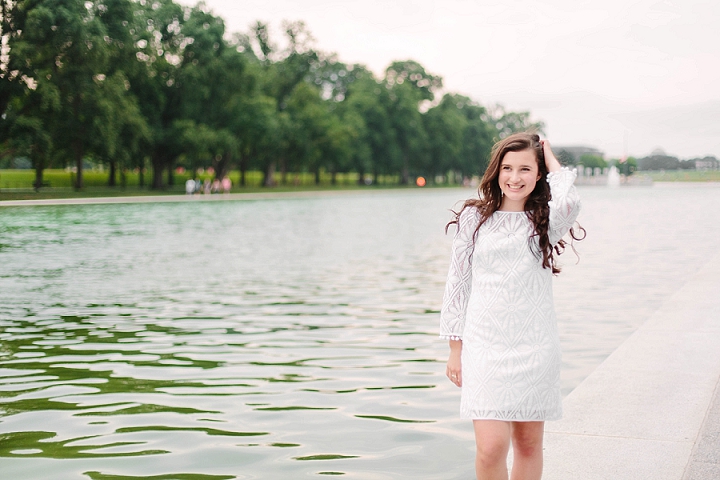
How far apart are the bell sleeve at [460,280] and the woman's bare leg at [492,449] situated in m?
0.40

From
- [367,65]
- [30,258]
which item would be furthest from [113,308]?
[367,65]

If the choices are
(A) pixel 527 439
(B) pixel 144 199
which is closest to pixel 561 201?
(A) pixel 527 439

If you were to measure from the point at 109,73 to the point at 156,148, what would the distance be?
7.91 metres

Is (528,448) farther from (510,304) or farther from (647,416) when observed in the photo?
(647,416)

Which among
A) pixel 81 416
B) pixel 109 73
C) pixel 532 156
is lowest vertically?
pixel 81 416

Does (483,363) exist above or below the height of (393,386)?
above

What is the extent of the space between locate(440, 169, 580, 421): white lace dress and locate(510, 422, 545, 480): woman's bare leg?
96 millimetres

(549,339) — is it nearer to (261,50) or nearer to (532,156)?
(532,156)

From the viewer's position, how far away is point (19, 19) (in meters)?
49.5

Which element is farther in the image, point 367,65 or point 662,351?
point 367,65

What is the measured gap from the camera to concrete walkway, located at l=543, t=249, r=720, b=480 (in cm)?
428

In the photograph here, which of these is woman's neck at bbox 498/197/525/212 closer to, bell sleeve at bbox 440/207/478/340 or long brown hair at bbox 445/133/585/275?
long brown hair at bbox 445/133/585/275

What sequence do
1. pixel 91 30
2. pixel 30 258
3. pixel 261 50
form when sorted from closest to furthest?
pixel 30 258
pixel 91 30
pixel 261 50

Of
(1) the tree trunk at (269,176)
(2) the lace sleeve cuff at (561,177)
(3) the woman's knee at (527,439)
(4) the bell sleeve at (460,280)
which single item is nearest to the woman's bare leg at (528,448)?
(3) the woman's knee at (527,439)
